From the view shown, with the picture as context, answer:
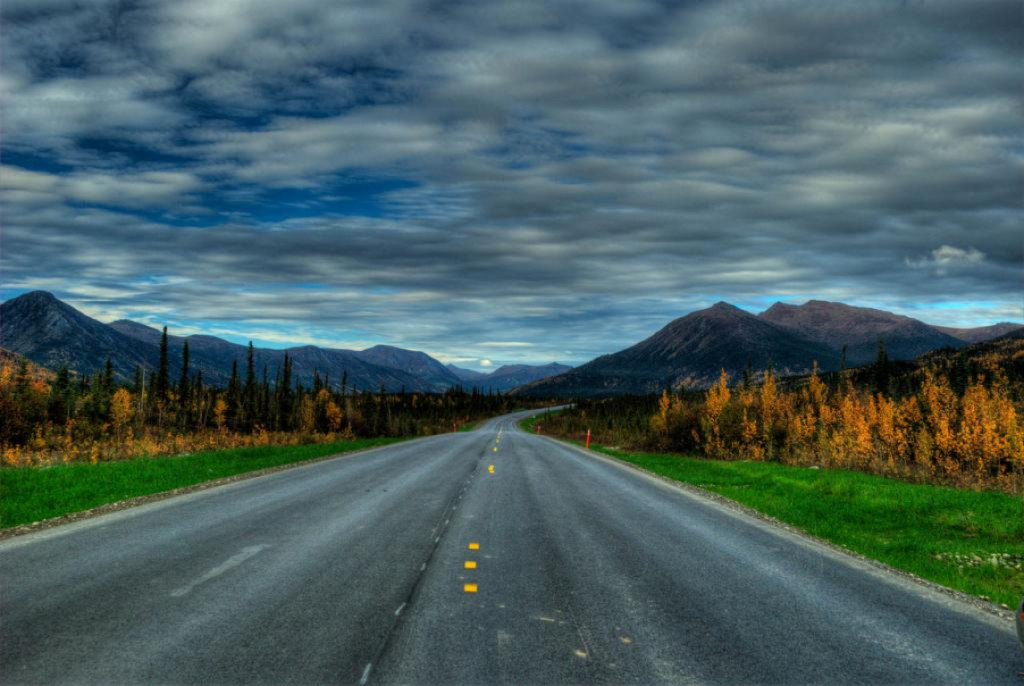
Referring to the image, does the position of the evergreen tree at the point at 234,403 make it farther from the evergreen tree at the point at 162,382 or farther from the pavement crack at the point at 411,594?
the pavement crack at the point at 411,594

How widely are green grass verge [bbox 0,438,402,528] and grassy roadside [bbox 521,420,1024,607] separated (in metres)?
16.5

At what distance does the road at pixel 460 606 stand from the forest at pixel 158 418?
56.1 feet

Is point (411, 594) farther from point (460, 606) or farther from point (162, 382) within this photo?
point (162, 382)

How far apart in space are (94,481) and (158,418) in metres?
86.2

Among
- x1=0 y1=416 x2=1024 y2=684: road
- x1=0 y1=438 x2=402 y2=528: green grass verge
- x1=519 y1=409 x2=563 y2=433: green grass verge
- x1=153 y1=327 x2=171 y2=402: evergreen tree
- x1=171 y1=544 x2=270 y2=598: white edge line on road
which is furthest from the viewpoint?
x1=519 y1=409 x2=563 y2=433: green grass verge

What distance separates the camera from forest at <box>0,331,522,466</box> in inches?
1141

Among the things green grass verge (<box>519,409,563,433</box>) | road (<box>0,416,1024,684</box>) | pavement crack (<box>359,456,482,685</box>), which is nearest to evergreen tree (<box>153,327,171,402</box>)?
green grass verge (<box>519,409,563,433</box>)

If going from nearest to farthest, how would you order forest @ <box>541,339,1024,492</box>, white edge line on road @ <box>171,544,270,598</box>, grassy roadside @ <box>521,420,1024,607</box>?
white edge line on road @ <box>171,544,270,598</box>
grassy roadside @ <box>521,420,1024,607</box>
forest @ <box>541,339,1024,492</box>

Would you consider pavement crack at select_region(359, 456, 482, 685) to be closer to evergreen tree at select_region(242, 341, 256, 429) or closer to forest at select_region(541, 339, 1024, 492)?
forest at select_region(541, 339, 1024, 492)

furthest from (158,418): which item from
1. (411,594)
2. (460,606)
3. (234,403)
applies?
(460,606)

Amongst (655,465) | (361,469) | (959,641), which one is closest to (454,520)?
(959,641)

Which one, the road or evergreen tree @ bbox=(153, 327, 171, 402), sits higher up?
evergreen tree @ bbox=(153, 327, 171, 402)

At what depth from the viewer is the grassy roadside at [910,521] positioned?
9.77 m

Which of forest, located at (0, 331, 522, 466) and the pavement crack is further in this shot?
forest, located at (0, 331, 522, 466)
